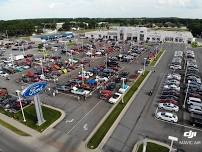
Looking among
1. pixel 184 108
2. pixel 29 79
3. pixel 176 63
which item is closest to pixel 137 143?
pixel 184 108

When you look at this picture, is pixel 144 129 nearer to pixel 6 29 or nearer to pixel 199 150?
pixel 199 150

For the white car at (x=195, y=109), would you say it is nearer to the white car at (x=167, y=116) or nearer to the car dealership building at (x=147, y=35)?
the white car at (x=167, y=116)

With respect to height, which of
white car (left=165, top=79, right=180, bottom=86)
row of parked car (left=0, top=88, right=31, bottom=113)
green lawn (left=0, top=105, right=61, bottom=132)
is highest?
white car (left=165, top=79, right=180, bottom=86)

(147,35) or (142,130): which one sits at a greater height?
(147,35)

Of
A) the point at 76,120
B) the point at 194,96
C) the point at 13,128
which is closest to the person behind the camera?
the point at 13,128

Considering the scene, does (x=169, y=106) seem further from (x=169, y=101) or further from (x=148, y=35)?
(x=148, y=35)

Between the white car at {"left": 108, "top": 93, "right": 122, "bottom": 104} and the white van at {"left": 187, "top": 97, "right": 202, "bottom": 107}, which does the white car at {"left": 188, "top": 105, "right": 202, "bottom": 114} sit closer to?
the white van at {"left": 187, "top": 97, "right": 202, "bottom": 107}

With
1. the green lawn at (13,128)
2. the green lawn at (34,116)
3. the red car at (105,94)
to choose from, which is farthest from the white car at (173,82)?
the green lawn at (13,128)

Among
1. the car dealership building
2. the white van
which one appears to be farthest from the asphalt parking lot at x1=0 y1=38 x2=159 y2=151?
the car dealership building

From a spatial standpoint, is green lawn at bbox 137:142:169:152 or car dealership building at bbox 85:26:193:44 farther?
car dealership building at bbox 85:26:193:44

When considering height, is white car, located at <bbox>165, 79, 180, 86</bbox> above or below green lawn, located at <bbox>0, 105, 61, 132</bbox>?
above

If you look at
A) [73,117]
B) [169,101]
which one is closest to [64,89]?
[73,117]

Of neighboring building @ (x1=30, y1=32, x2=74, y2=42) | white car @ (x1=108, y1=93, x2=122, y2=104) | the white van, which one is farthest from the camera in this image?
neighboring building @ (x1=30, y1=32, x2=74, y2=42)
